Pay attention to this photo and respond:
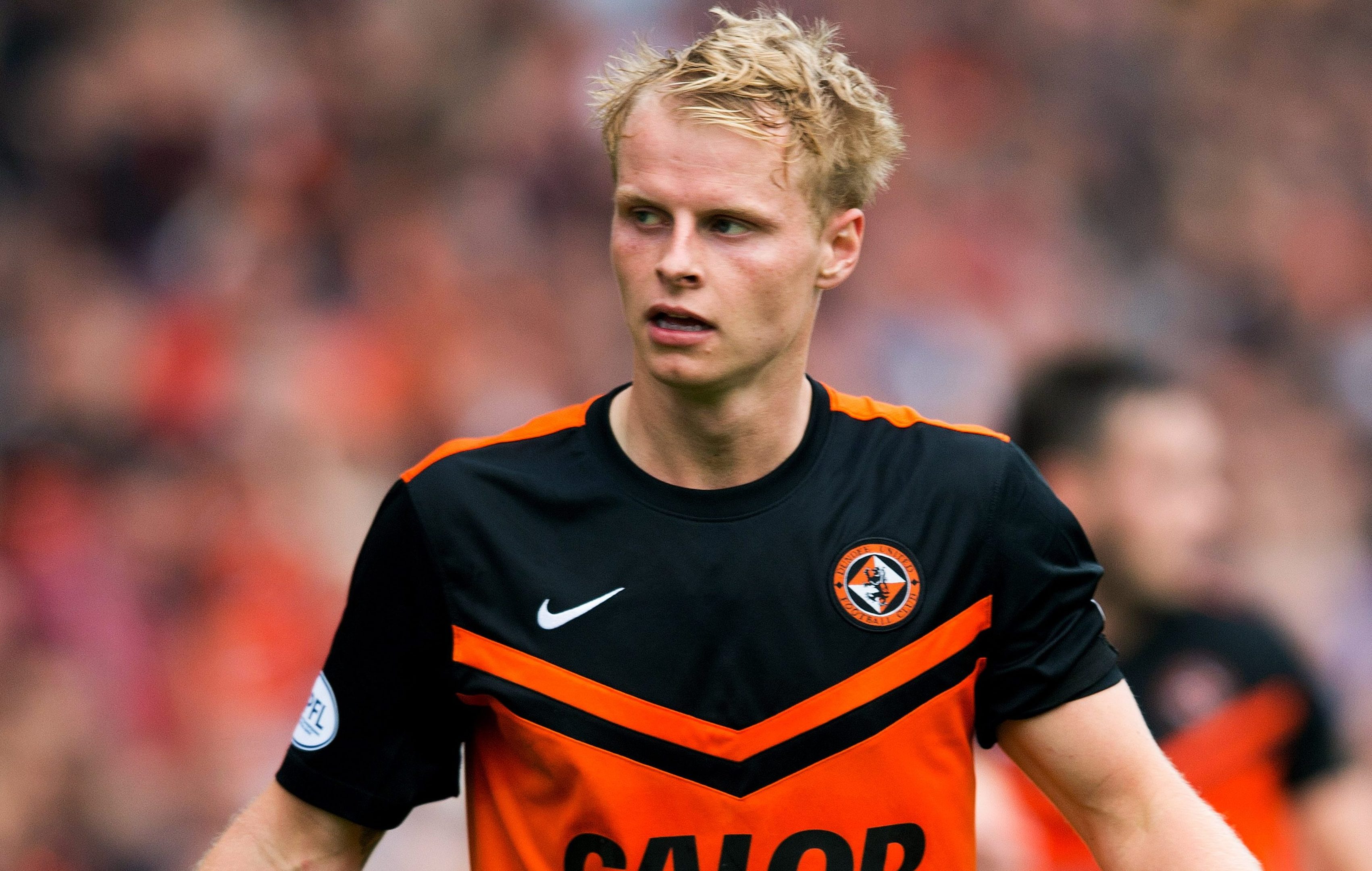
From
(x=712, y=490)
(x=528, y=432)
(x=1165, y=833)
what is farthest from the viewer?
(x=528, y=432)

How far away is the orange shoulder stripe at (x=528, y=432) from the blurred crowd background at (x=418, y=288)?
147 inches

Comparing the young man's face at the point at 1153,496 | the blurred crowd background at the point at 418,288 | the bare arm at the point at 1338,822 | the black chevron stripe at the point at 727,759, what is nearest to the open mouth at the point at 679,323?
the black chevron stripe at the point at 727,759

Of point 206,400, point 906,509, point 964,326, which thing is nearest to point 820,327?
point 964,326

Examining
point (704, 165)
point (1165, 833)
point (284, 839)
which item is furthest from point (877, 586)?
point (284, 839)

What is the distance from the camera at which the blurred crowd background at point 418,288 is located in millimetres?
6359

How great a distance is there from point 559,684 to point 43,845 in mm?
4168

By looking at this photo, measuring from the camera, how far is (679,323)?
2.55 metres

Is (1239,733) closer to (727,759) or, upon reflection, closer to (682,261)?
(727,759)

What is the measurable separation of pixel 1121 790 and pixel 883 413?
783 millimetres

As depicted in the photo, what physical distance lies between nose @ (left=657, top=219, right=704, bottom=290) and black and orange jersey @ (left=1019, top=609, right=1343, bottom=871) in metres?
2.58

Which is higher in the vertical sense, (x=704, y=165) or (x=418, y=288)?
(x=704, y=165)

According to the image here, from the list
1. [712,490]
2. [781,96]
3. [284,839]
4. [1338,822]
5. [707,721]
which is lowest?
[1338,822]

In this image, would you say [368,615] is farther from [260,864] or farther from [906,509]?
[906,509]

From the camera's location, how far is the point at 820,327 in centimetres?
772
